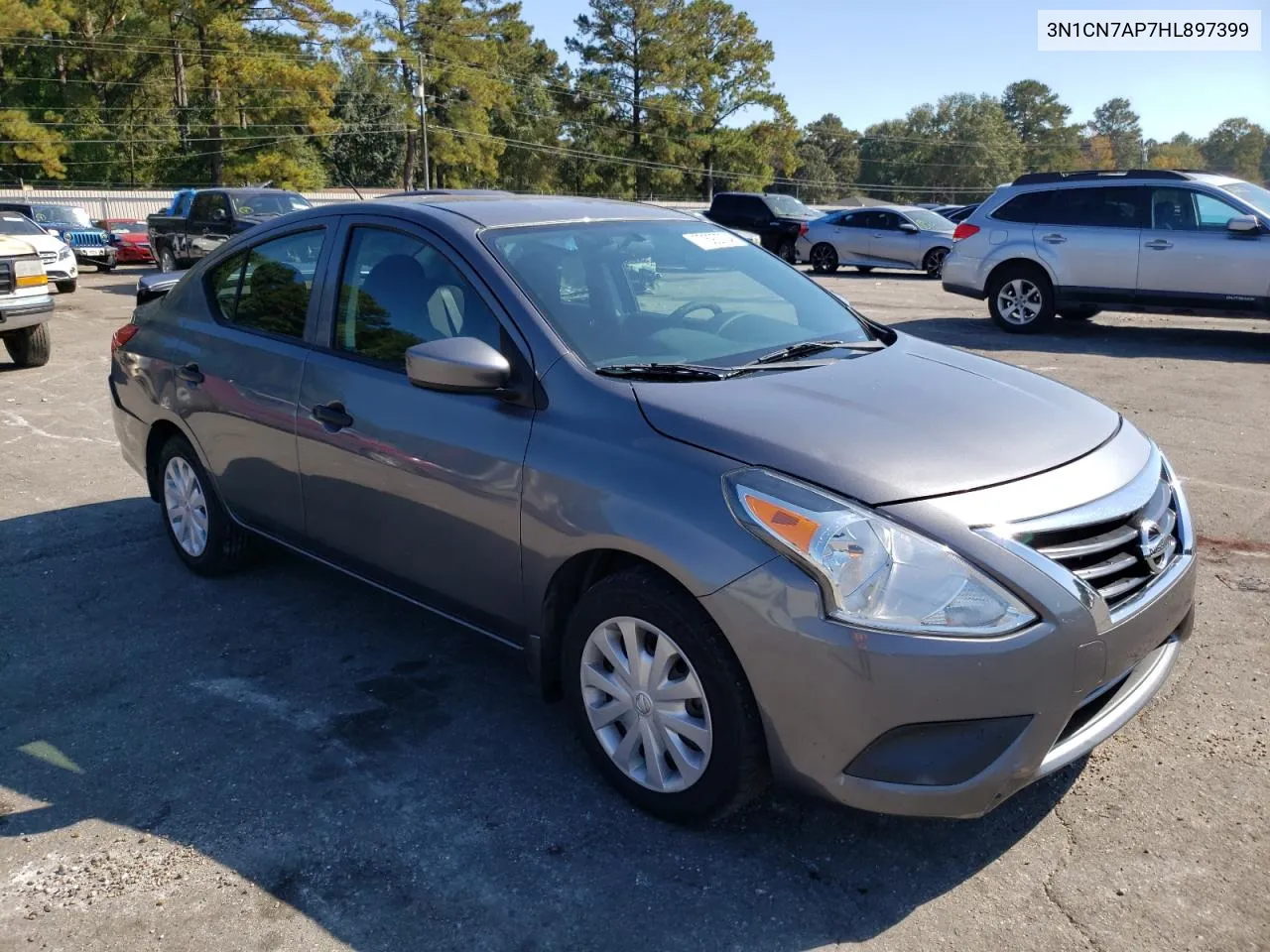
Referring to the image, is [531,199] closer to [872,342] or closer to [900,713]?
[872,342]

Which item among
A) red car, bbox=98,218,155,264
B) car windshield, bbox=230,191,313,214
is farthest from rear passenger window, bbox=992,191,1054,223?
red car, bbox=98,218,155,264

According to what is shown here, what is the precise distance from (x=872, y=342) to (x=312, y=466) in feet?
7.08

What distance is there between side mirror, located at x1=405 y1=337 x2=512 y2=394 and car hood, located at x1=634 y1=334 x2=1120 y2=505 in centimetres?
45

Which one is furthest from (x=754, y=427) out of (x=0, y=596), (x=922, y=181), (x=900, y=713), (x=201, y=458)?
(x=922, y=181)

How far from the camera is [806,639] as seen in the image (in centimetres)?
251

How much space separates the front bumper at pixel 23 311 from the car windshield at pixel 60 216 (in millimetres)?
17141

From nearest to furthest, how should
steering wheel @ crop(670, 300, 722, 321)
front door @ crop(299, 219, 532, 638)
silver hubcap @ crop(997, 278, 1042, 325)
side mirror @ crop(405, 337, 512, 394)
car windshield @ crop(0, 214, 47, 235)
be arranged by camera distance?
1. side mirror @ crop(405, 337, 512, 394)
2. front door @ crop(299, 219, 532, 638)
3. steering wheel @ crop(670, 300, 722, 321)
4. silver hubcap @ crop(997, 278, 1042, 325)
5. car windshield @ crop(0, 214, 47, 235)

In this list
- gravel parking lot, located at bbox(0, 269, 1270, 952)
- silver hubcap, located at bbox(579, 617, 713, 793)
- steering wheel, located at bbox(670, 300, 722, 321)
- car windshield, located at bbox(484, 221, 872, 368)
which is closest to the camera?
gravel parking lot, located at bbox(0, 269, 1270, 952)

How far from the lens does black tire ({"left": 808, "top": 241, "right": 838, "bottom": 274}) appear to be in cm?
2347

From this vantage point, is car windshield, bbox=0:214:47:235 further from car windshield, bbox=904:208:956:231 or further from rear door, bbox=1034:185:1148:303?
car windshield, bbox=904:208:956:231

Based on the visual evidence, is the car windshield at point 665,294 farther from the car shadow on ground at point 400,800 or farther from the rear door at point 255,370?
the car shadow on ground at point 400,800

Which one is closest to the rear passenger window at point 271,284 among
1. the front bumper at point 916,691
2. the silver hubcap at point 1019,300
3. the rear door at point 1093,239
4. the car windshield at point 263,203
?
the front bumper at point 916,691

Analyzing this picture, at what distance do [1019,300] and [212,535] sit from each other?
Answer: 10399mm

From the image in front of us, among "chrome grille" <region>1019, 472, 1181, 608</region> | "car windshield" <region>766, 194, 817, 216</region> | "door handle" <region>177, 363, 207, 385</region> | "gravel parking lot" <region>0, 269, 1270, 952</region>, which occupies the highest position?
"car windshield" <region>766, 194, 817, 216</region>
